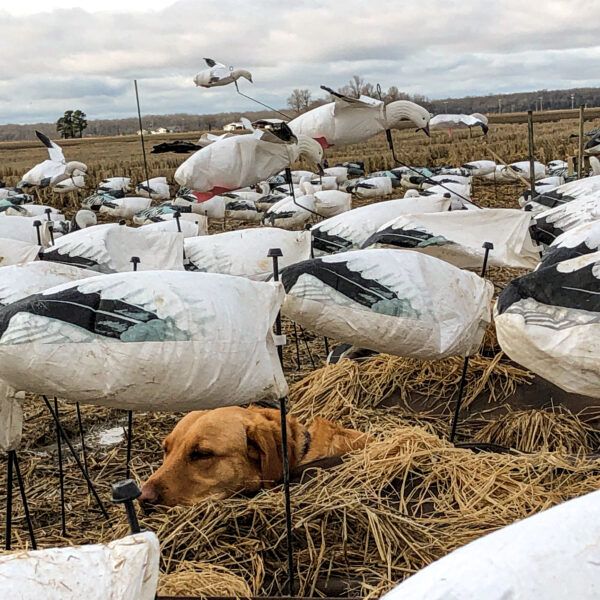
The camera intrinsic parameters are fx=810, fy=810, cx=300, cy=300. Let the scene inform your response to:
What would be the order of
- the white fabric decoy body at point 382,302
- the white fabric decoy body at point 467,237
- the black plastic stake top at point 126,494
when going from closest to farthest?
the black plastic stake top at point 126,494
the white fabric decoy body at point 382,302
the white fabric decoy body at point 467,237

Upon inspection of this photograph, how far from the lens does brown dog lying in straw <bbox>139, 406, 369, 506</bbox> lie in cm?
343

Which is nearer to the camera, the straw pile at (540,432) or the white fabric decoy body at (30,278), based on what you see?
the white fabric decoy body at (30,278)

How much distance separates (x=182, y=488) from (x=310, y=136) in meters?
4.25

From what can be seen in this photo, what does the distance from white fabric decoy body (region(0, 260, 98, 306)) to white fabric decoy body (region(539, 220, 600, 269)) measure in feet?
7.12

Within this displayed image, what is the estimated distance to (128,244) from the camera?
5727 millimetres

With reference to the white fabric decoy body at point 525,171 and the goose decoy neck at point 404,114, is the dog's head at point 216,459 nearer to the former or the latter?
the goose decoy neck at point 404,114

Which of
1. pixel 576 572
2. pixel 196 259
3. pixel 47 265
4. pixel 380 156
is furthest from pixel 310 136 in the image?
pixel 380 156

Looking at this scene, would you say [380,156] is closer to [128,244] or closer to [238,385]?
[128,244]

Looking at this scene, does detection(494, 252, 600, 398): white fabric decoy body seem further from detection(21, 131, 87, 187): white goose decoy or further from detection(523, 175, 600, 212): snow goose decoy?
detection(21, 131, 87, 187): white goose decoy

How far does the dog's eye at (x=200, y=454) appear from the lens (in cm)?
345

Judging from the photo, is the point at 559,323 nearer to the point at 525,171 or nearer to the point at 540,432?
the point at 540,432

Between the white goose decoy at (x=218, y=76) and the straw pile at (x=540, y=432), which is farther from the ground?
the white goose decoy at (x=218, y=76)

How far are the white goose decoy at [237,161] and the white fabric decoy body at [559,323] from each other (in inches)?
131

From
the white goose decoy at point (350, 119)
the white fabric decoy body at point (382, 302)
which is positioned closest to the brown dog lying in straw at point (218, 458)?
the white fabric decoy body at point (382, 302)
